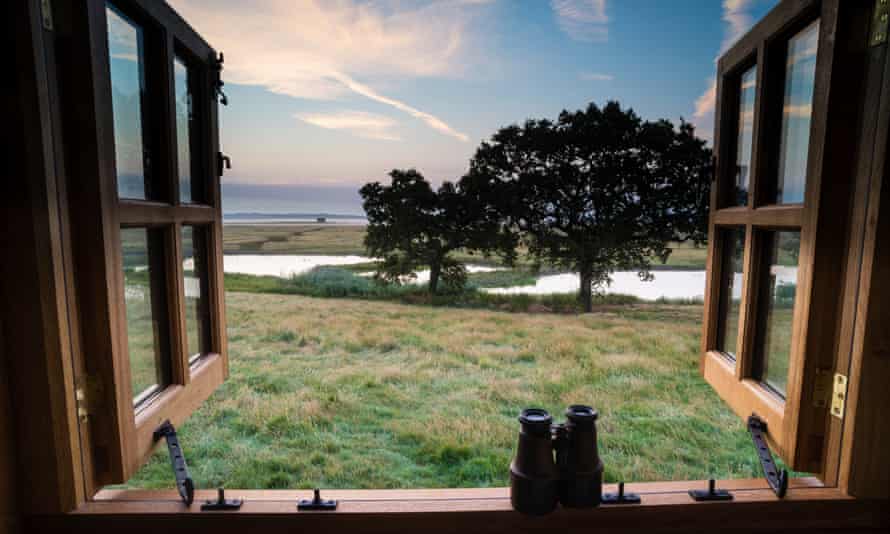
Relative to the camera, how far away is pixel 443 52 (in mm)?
1806

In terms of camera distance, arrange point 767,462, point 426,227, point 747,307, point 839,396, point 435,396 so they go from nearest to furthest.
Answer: point 839,396
point 767,462
point 747,307
point 435,396
point 426,227

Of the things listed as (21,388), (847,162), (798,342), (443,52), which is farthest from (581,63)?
(21,388)

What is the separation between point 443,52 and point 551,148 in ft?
2.95

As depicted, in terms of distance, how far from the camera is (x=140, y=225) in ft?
2.72

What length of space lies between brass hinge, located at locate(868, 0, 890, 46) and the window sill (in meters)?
0.82

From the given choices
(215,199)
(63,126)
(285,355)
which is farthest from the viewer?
(285,355)

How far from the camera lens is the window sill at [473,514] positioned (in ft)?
2.78

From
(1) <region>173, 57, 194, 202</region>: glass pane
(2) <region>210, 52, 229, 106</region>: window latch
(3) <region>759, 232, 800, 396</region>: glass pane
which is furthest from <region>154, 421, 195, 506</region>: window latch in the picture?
(3) <region>759, 232, 800, 396</region>: glass pane

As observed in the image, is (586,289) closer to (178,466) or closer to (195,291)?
(195,291)

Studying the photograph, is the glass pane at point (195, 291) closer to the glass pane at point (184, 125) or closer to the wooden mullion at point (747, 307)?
the glass pane at point (184, 125)

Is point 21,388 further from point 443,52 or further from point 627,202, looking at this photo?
point 627,202

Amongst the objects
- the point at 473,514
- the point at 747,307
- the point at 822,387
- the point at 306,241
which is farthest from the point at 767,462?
the point at 306,241

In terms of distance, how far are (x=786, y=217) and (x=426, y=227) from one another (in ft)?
6.22

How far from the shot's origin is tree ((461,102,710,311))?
7.87ft
